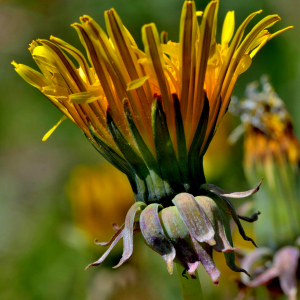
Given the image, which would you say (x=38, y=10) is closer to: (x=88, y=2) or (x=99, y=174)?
(x=88, y=2)

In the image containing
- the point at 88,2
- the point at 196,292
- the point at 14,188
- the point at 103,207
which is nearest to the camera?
the point at 196,292

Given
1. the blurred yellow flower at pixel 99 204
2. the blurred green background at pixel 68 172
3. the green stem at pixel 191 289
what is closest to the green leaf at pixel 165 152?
the green stem at pixel 191 289

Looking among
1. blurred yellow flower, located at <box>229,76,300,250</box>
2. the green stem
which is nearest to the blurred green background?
blurred yellow flower, located at <box>229,76,300,250</box>

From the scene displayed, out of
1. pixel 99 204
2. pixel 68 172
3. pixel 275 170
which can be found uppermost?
pixel 275 170

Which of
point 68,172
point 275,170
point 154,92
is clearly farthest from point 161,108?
point 68,172

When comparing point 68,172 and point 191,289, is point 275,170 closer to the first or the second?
point 191,289

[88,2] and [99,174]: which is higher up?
[88,2]

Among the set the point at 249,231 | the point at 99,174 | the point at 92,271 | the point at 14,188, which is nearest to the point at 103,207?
the point at 99,174

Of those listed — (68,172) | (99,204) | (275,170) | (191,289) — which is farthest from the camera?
(68,172)
